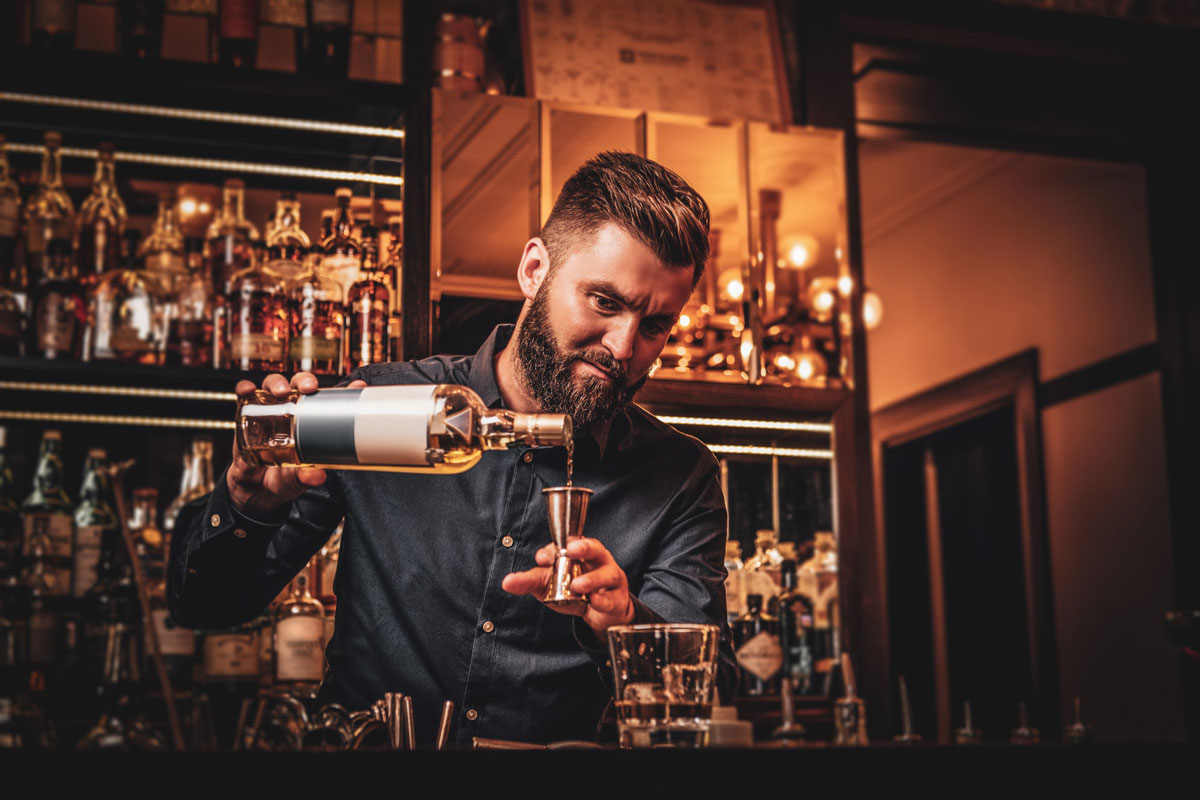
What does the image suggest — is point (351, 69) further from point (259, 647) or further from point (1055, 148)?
point (1055, 148)

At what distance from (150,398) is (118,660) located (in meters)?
0.45

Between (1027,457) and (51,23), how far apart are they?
3.29 meters

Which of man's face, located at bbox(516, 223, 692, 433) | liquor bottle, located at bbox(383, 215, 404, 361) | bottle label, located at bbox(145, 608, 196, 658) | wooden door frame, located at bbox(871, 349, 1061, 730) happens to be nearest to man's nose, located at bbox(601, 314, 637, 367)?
man's face, located at bbox(516, 223, 692, 433)

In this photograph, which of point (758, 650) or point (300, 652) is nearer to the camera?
point (300, 652)

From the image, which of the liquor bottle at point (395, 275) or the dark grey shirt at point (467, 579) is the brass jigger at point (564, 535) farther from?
the liquor bottle at point (395, 275)

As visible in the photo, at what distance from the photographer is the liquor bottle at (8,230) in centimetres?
206

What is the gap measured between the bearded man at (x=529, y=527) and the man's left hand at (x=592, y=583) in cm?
31

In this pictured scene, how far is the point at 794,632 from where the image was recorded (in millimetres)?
2412

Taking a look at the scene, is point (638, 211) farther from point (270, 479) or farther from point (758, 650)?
point (758, 650)

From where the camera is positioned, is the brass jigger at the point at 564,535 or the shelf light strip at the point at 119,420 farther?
the shelf light strip at the point at 119,420

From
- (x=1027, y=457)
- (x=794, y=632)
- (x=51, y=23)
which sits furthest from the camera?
(x=1027, y=457)

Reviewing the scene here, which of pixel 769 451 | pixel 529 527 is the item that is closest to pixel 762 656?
pixel 769 451

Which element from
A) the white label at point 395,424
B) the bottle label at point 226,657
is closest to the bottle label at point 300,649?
the bottle label at point 226,657

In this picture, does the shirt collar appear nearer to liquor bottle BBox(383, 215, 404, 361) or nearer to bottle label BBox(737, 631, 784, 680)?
liquor bottle BBox(383, 215, 404, 361)
